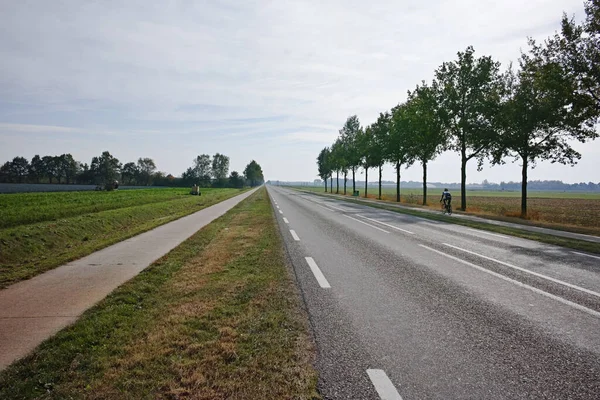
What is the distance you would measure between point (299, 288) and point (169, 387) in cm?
317

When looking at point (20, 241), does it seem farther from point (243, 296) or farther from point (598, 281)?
point (598, 281)

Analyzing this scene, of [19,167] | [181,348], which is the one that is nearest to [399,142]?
[181,348]

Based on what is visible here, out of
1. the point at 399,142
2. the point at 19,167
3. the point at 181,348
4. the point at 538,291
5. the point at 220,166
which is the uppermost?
the point at 220,166

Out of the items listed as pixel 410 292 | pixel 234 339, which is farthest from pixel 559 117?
pixel 234 339

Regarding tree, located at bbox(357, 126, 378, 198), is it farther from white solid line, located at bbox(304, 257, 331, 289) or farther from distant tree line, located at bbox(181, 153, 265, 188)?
distant tree line, located at bbox(181, 153, 265, 188)

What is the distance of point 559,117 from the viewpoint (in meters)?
20.4

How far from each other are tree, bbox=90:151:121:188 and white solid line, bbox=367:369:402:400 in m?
109

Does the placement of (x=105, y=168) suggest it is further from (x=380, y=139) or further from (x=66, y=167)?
(x=380, y=139)

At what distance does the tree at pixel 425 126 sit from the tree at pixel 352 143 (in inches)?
647

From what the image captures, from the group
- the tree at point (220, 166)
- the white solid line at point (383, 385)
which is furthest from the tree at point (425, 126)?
the tree at point (220, 166)

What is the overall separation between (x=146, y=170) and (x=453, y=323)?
432 ft

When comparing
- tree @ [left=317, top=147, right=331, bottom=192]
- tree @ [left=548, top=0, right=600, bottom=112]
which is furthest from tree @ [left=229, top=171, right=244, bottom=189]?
tree @ [left=548, top=0, right=600, bottom=112]

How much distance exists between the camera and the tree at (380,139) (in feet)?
136

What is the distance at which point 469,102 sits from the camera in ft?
92.1
